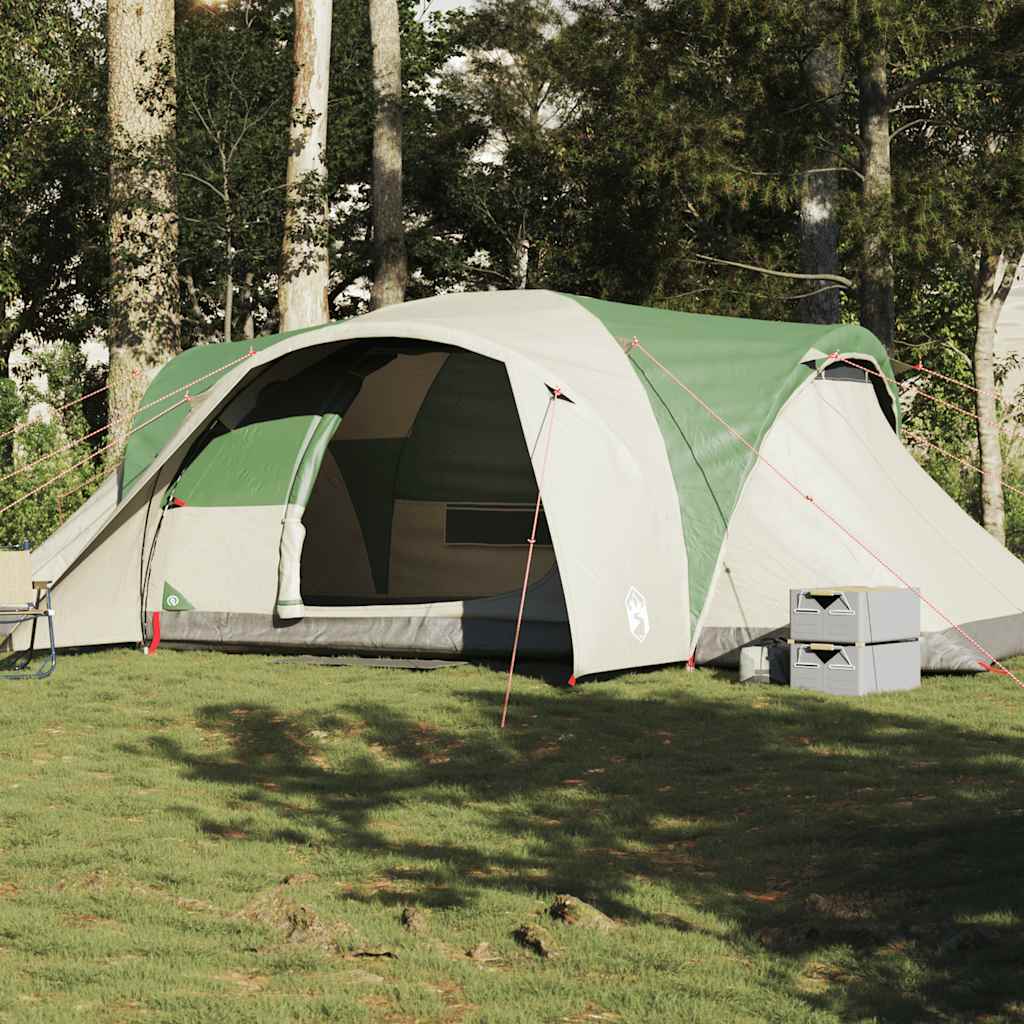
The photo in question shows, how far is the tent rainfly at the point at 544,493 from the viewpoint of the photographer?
29.1 ft

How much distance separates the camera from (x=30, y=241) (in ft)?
90.1

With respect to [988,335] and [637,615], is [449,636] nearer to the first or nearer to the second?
[637,615]

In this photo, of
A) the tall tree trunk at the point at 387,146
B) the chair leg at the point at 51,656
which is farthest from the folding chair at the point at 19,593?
the tall tree trunk at the point at 387,146

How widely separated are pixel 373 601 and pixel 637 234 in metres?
11.9

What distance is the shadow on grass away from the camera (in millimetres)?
4074

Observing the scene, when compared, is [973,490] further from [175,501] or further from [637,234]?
[175,501]

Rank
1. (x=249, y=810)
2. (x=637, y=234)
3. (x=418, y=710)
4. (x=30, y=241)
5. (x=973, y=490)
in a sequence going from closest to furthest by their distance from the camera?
1. (x=249, y=810)
2. (x=418, y=710)
3. (x=637, y=234)
4. (x=973, y=490)
5. (x=30, y=241)

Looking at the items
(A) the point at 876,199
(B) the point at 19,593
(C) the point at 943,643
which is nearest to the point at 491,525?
(B) the point at 19,593

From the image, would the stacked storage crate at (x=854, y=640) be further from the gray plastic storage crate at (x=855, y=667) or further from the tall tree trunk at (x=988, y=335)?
the tall tree trunk at (x=988, y=335)

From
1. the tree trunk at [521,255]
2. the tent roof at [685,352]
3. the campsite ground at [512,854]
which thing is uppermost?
the tree trunk at [521,255]

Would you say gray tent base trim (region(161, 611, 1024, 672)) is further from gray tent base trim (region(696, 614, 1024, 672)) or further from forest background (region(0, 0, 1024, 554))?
forest background (region(0, 0, 1024, 554))

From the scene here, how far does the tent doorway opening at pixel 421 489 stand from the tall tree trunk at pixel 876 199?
6.27m

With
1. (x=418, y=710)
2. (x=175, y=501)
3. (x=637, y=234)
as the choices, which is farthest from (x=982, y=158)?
(x=418, y=710)

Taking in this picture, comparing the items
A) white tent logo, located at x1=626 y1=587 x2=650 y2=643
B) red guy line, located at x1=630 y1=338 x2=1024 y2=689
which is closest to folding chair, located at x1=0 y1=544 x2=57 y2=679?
white tent logo, located at x1=626 y1=587 x2=650 y2=643
